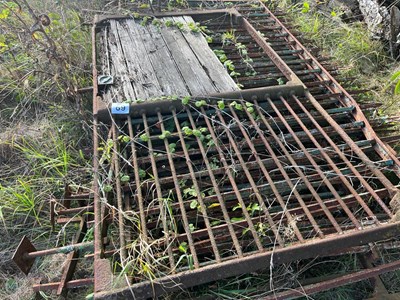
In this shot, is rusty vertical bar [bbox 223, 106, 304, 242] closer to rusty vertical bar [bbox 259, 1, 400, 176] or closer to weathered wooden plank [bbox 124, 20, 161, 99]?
weathered wooden plank [bbox 124, 20, 161, 99]

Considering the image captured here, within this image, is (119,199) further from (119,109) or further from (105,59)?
(105,59)

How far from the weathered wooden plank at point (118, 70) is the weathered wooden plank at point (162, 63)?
259 millimetres

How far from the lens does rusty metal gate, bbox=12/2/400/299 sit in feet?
6.00

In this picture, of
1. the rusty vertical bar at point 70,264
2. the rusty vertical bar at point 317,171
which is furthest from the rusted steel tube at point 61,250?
the rusty vertical bar at point 317,171

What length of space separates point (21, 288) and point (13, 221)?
650 millimetres

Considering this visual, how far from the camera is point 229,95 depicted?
2850 millimetres

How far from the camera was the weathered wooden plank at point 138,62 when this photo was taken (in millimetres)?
2895

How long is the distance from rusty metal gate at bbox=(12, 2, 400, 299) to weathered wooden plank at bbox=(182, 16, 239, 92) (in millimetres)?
139

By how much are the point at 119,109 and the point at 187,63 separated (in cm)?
97

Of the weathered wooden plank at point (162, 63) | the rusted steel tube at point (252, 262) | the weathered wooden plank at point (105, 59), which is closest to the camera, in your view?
the rusted steel tube at point (252, 262)

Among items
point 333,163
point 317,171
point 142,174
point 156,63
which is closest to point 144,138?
point 142,174

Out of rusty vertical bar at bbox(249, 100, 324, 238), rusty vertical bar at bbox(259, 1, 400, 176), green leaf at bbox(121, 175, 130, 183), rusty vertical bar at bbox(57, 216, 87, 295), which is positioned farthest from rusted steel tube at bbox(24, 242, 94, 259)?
rusty vertical bar at bbox(259, 1, 400, 176)

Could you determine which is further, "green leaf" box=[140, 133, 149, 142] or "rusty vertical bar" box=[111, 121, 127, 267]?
"green leaf" box=[140, 133, 149, 142]

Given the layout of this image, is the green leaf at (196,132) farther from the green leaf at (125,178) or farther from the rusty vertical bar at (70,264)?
the rusty vertical bar at (70,264)
